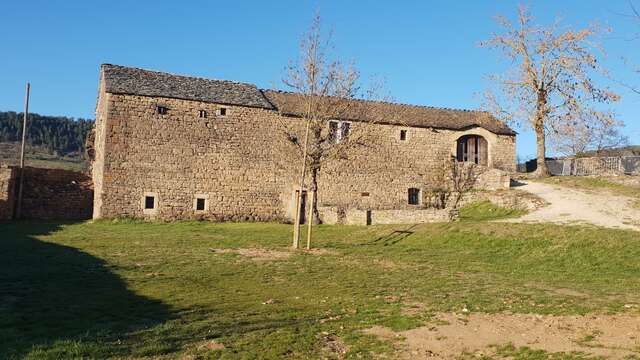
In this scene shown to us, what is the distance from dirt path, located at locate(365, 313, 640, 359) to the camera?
739 centimetres

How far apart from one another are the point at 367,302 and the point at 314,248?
30.5ft

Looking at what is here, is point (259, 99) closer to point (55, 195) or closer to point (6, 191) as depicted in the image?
point (55, 195)

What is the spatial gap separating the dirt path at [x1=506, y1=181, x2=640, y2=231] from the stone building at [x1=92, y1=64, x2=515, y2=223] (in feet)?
13.2

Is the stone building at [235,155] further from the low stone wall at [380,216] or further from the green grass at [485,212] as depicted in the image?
the green grass at [485,212]

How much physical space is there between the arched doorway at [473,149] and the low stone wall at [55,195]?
2274 cm

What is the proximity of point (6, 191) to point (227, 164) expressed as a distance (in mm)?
10779

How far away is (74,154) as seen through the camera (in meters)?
83.8

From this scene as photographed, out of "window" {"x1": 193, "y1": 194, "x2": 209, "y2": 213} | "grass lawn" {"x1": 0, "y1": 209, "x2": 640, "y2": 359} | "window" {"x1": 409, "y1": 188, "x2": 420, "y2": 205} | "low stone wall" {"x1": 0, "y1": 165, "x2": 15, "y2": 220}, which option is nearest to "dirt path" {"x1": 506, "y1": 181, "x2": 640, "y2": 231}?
"grass lawn" {"x1": 0, "y1": 209, "x2": 640, "y2": 359}

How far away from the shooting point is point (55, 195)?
27.9 metres

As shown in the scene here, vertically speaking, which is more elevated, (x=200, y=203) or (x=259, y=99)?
(x=259, y=99)

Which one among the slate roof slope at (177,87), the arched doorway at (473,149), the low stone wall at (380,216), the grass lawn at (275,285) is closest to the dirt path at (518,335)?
the grass lawn at (275,285)

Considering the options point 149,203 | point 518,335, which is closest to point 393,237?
point 149,203

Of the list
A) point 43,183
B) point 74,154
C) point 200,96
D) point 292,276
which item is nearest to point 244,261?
point 292,276

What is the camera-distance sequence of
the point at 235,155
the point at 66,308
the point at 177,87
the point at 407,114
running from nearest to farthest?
the point at 66,308 → the point at 177,87 → the point at 235,155 → the point at 407,114
